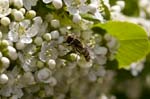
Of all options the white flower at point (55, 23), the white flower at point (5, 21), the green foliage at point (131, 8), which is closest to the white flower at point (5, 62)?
the white flower at point (5, 21)

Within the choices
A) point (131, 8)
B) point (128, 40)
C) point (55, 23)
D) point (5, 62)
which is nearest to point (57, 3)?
point (55, 23)

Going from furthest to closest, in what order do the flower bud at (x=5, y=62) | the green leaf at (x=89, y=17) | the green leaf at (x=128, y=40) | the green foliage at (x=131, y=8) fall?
the green foliage at (x=131, y=8) → the green leaf at (x=128, y=40) → the green leaf at (x=89, y=17) → the flower bud at (x=5, y=62)

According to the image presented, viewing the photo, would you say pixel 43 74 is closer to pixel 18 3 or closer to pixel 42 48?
pixel 42 48

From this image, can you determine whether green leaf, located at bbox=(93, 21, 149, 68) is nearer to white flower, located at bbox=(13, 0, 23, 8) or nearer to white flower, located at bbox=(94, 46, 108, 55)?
white flower, located at bbox=(94, 46, 108, 55)

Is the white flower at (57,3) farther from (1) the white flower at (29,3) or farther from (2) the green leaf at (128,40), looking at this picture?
(2) the green leaf at (128,40)

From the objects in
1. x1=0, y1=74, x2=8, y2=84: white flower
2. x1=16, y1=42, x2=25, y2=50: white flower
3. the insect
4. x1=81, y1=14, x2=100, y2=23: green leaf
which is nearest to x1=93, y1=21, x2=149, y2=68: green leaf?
x1=81, y1=14, x2=100, y2=23: green leaf

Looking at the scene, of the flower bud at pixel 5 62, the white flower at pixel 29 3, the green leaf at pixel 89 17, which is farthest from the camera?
the green leaf at pixel 89 17

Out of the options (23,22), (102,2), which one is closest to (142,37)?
(102,2)
